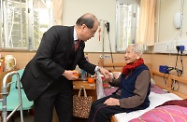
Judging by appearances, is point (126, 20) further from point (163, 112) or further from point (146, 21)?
point (163, 112)

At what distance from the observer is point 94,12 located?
2.78m

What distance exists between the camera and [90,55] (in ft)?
9.29

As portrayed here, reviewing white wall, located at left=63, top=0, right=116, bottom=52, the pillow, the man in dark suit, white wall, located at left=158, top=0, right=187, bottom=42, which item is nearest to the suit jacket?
the man in dark suit

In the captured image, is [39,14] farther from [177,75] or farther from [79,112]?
[177,75]

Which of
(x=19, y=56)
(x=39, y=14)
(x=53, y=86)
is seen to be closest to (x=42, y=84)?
(x=53, y=86)

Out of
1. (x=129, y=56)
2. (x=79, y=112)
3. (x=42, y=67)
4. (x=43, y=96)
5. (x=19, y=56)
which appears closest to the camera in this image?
(x=42, y=67)

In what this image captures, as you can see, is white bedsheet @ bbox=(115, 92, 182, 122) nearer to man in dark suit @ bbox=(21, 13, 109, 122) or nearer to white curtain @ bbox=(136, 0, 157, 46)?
man in dark suit @ bbox=(21, 13, 109, 122)

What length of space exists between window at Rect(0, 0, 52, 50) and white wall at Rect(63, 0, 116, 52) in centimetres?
32

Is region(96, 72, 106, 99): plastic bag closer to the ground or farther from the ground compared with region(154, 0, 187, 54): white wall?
closer to the ground

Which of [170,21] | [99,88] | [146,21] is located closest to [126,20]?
[146,21]

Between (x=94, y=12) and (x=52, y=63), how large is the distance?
1749 mm

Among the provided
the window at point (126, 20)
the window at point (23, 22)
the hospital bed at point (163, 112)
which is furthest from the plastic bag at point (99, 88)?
the window at point (23, 22)

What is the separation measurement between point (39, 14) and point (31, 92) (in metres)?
1.68

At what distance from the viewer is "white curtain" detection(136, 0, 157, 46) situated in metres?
2.64
